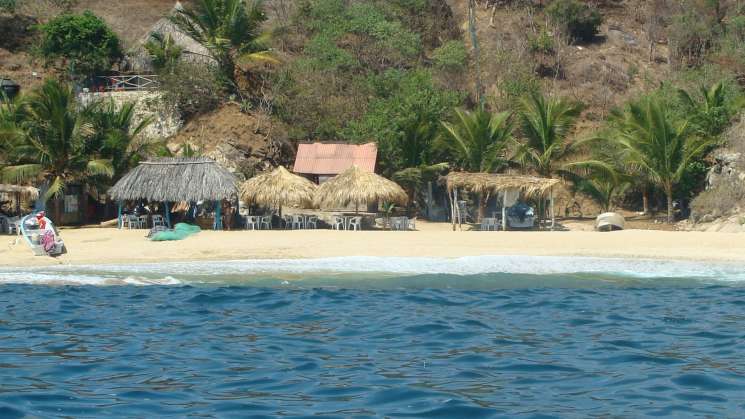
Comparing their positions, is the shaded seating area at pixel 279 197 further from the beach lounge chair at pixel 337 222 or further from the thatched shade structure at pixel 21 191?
the thatched shade structure at pixel 21 191

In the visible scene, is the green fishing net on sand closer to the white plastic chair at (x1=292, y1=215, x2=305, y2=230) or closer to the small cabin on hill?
the white plastic chair at (x1=292, y1=215, x2=305, y2=230)

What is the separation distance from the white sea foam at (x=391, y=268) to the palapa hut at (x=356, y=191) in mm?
5029

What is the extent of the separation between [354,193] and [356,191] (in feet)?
0.24

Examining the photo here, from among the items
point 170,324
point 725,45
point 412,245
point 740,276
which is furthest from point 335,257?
point 725,45

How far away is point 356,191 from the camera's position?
22.7 meters

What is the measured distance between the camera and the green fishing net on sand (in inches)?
776

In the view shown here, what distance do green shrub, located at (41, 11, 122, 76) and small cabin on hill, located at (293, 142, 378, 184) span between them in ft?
29.8

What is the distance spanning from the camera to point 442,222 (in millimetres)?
26625

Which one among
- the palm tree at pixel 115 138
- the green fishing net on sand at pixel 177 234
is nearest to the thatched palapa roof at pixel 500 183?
the green fishing net on sand at pixel 177 234

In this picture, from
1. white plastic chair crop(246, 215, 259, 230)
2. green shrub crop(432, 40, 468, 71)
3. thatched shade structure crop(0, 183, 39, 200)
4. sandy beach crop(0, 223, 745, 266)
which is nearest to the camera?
sandy beach crop(0, 223, 745, 266)

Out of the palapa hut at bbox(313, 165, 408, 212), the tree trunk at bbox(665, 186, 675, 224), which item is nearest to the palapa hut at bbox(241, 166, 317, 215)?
the palapa hut at bbox(313, 165, 408, 212)

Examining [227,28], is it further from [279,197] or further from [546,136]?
[546,136]

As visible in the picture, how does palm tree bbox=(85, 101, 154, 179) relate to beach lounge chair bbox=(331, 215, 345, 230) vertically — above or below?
above

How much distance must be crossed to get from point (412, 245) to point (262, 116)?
11946 millimetres
